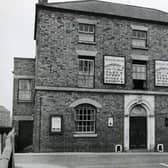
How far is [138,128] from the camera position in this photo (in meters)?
17.8

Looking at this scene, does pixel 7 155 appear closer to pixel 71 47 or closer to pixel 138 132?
pixel 71 47

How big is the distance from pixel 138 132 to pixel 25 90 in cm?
1006

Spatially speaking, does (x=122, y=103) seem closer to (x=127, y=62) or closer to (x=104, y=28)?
(x=127, y=62)

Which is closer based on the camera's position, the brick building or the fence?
the fence

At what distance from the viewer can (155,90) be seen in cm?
1831

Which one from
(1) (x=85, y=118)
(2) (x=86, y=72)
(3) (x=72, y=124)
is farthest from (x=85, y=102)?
(2) (x=86, y=72)

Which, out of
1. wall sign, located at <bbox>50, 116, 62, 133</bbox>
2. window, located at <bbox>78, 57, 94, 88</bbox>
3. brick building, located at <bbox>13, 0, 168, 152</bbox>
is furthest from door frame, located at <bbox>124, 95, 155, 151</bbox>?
wall sign, located at <bbox>50, 116, 62, 133</bbox>

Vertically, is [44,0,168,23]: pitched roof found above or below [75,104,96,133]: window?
above

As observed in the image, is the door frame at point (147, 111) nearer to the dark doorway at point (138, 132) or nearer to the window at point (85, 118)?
the dark doorway at point (138, 132)

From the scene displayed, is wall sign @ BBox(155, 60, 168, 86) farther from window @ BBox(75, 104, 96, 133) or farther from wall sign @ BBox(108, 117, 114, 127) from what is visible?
window @ BBox(75, 104, 96, 133)

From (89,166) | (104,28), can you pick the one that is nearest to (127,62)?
(104,28)

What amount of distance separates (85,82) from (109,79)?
1.65 m

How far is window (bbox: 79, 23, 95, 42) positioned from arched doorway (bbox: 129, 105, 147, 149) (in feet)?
18.7

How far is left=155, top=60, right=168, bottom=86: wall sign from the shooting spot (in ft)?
60.4
